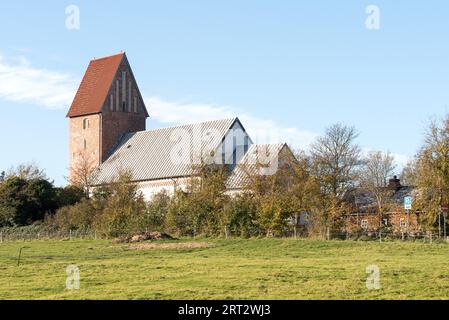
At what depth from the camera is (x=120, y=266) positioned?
2648 centimetres

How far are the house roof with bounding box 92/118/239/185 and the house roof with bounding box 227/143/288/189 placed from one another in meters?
6.95

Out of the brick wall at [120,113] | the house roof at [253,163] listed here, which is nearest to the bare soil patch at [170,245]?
the house roof at [253,163]

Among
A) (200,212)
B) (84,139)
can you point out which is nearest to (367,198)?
(200,212)

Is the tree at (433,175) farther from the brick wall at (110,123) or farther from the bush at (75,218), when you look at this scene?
the brick wall at (110,123)

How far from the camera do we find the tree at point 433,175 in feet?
151

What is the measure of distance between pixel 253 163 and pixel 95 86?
3265 centimetres

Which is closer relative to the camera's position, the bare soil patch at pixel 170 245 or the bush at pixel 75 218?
the bare soil patch at pixel 170 245

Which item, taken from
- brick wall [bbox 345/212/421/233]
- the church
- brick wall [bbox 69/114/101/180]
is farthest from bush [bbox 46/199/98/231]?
brick wall [bbox 69/114/101/180]

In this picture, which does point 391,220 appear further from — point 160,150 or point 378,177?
point 160,150

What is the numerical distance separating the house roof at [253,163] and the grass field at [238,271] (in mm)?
16064

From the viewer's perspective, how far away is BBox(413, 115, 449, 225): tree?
151 ft

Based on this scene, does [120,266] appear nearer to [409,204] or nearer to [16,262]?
[16,262]
